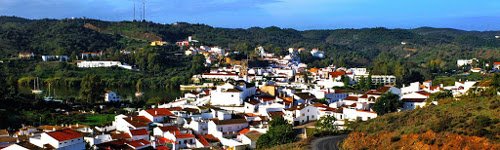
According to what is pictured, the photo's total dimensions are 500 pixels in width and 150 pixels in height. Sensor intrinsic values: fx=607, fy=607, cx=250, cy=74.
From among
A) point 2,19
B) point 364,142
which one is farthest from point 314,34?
point 364,142

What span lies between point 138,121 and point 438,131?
17.9 m

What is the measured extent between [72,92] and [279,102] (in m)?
26.0

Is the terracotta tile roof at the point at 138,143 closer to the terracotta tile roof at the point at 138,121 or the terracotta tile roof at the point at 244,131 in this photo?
the terracotta tile roof at the point at 138,121

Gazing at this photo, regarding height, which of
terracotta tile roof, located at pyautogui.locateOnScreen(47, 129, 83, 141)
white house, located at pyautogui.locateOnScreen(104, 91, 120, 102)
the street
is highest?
the street

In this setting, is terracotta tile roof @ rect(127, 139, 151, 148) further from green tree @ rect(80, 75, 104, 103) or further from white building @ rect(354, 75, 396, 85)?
white building @ rect(354, 75, 396, 85)

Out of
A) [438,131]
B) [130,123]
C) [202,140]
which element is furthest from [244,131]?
[438,131]

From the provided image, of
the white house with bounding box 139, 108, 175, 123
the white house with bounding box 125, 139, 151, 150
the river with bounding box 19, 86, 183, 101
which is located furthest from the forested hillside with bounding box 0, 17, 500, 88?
the white house with bounding box 125, 139, 151, 150

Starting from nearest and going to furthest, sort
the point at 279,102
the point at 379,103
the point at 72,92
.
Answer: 1. the point at 379,103
2. the point at 279,102
3. the point at 72,92

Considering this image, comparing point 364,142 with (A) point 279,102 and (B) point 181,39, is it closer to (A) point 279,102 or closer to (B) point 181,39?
(A) point 279,102

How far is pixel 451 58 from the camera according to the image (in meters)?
→ 92.8

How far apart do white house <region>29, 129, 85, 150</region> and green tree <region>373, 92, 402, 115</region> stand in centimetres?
1480

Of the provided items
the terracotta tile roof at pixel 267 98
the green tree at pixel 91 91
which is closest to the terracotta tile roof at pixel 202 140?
the terracotta tile roof at pixel 267 98

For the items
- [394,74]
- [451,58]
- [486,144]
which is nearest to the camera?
[486,144]

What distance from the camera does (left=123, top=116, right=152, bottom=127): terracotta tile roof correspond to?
30.0 m
